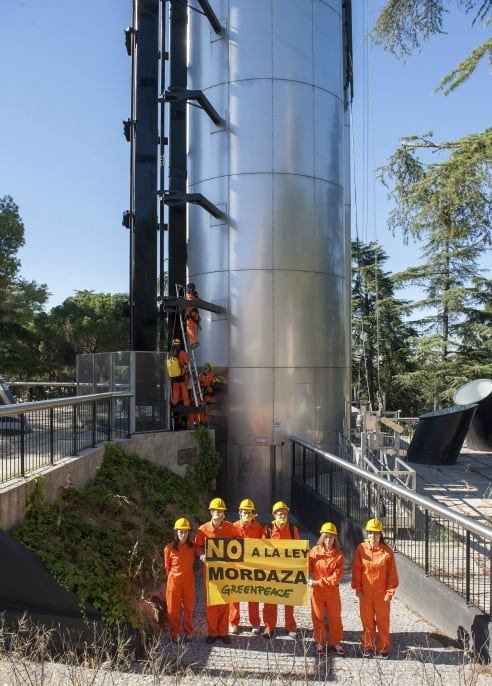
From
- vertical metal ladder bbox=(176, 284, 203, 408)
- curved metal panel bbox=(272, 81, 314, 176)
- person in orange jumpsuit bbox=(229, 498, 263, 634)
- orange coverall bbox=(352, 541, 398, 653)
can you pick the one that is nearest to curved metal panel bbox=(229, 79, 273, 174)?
curved metal panel bbox=(272, 81, 314, 176)

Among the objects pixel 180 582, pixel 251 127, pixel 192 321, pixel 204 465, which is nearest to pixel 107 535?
pixel 180 582

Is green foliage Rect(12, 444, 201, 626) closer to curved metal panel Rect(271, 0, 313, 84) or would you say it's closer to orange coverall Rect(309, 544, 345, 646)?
orange coverall Rect(309, 544, 345, 646)

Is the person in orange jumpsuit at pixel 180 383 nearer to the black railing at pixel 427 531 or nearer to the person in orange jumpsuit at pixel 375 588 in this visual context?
the black railing at pixel 427 531

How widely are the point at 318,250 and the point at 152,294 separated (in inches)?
180

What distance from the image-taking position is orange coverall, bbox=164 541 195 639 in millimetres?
7176

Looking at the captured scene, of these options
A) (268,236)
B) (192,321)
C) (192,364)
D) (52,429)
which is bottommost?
(52,429)

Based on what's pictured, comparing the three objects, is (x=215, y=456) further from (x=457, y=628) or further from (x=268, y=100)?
(x=268, y=100)

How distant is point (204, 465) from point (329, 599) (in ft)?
23.2

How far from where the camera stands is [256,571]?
7223mm

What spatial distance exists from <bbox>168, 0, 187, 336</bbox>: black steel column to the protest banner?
10420 mm

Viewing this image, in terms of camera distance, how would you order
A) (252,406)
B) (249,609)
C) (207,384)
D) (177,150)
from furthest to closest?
(177,150) → (252,406) → (207,384) → (249,609)

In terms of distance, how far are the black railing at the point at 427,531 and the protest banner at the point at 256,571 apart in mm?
1799

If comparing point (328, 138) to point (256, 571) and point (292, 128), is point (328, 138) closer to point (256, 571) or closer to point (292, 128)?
point (292, 128)

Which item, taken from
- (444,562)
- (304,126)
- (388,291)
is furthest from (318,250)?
(388,291)
